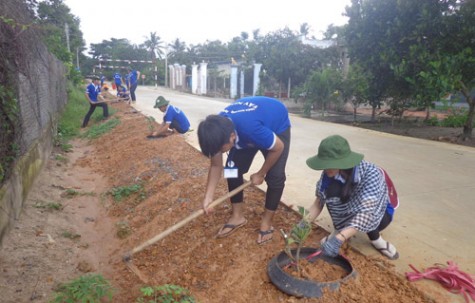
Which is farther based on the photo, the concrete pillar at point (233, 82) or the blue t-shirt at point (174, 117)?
the concrete pillar at point (233, 82)

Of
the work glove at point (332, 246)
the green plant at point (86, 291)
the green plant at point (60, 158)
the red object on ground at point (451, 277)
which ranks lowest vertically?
the green plant at point (60, 158)

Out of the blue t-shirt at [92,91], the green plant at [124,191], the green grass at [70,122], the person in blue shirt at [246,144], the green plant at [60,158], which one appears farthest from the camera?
the blue t-shirt at [92,91]

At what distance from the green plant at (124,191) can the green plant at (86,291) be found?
92.8 inches

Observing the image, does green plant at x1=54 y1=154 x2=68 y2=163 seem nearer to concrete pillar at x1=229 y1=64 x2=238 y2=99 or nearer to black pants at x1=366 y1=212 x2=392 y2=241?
black pants at x1=366 y1=212 x2=392 y2=241

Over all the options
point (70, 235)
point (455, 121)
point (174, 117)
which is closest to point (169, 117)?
A: point (174, 117)

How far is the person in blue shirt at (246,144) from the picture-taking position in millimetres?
2562

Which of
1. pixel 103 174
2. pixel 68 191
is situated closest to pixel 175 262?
pixel 68 191

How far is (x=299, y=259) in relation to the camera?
9.34 feet

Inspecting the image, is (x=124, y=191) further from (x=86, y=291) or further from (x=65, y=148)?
(x=65, y=148)

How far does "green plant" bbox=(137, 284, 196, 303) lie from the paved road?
144 cm

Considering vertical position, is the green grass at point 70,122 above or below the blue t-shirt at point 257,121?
below

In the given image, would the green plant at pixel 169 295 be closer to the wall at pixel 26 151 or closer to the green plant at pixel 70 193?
the wall at pixel 26 151

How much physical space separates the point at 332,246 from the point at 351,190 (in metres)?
0.45

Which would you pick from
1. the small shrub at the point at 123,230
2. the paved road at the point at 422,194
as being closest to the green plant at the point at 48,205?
the small shrub at the point at 123,230
